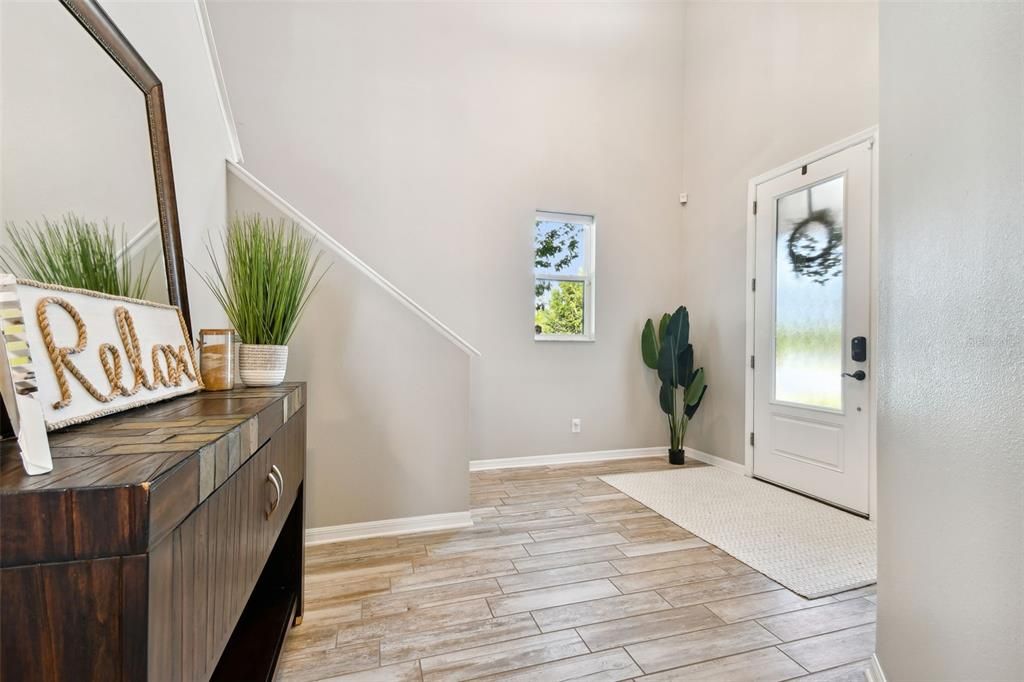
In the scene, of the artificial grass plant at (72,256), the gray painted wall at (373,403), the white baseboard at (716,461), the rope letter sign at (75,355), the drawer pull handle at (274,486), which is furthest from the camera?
the white baseboard at (716,461)

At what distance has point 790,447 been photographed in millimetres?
3350

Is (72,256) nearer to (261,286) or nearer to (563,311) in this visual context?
(261,286)

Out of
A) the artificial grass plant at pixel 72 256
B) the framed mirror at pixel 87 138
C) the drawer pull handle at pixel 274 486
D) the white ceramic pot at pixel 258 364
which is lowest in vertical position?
the drawer pull handle at pixel 274 486

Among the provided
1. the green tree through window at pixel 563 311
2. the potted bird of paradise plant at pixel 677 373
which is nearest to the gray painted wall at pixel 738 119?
the potted bird of paradise plant at pixel 677 373

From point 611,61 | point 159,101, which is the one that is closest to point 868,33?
point 611,61

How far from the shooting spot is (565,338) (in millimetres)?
4066

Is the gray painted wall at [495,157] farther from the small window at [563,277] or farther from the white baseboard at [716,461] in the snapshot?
the white baseboard at [716,461]

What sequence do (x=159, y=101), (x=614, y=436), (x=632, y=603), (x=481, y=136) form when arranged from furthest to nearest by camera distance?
(x=614, y=436) < (x=481, y=136) < (x=632, y=603) < (x=159, y=101)

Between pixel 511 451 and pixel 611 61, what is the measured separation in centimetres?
374

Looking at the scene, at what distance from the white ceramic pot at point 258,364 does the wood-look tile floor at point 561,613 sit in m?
0.93

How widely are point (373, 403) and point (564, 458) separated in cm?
214

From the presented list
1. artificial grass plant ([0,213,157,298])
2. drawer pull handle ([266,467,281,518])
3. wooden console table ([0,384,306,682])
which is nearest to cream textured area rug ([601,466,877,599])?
drawer pull handle ([266,467,281,518])

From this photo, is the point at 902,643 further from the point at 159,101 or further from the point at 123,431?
the point at 159,101

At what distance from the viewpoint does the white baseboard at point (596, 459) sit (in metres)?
3.82
